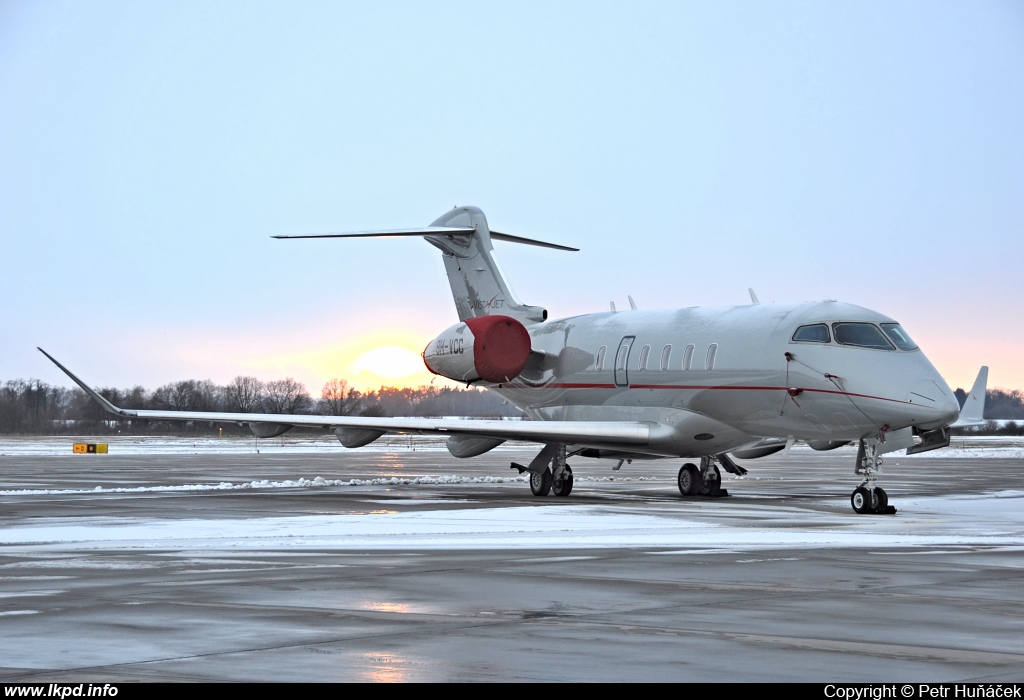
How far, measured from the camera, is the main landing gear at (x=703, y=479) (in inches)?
996

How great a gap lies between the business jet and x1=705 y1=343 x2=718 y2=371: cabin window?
0.09ft

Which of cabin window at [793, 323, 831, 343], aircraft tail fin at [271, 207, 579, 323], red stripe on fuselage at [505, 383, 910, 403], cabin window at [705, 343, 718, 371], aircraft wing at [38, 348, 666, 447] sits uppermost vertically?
aircraft tail fin at [271, 207, 579, 323]

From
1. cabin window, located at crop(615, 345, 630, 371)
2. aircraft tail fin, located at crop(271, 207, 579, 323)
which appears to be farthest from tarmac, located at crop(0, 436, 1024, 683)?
aircraft tail fin, located at crop(271, 207, 579, 323)

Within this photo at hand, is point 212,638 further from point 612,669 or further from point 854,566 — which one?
point 854,566

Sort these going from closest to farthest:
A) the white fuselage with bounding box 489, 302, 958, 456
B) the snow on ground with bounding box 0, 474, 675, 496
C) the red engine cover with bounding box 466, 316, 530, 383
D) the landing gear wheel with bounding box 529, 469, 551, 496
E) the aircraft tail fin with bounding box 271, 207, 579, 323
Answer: the white fuselage with bounding box 489, 302, 958, 456 → the snow on ground with bounding box 0, 474, 675, 496 → the landing gear wheel with bounding box 529, 469, 551, 496 → the red engine cover with bounding box 466, 316, 530, 383 → the aircraft tail fin with bounding box 271, 207, 579, 323

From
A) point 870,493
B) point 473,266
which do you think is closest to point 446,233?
point 473,266

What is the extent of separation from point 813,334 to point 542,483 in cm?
663

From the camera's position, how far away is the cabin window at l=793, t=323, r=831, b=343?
69.4 feet

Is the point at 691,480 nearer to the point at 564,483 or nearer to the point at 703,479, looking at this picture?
the point at 703,479

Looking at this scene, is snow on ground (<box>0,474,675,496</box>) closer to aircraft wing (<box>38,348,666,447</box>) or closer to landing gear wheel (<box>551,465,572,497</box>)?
aircraft wing (<box>38,348,666,447</box>)

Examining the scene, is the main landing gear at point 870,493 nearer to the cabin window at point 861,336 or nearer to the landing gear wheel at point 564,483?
the cabin window at point 861,336

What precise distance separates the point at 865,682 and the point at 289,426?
2074 centimetres
